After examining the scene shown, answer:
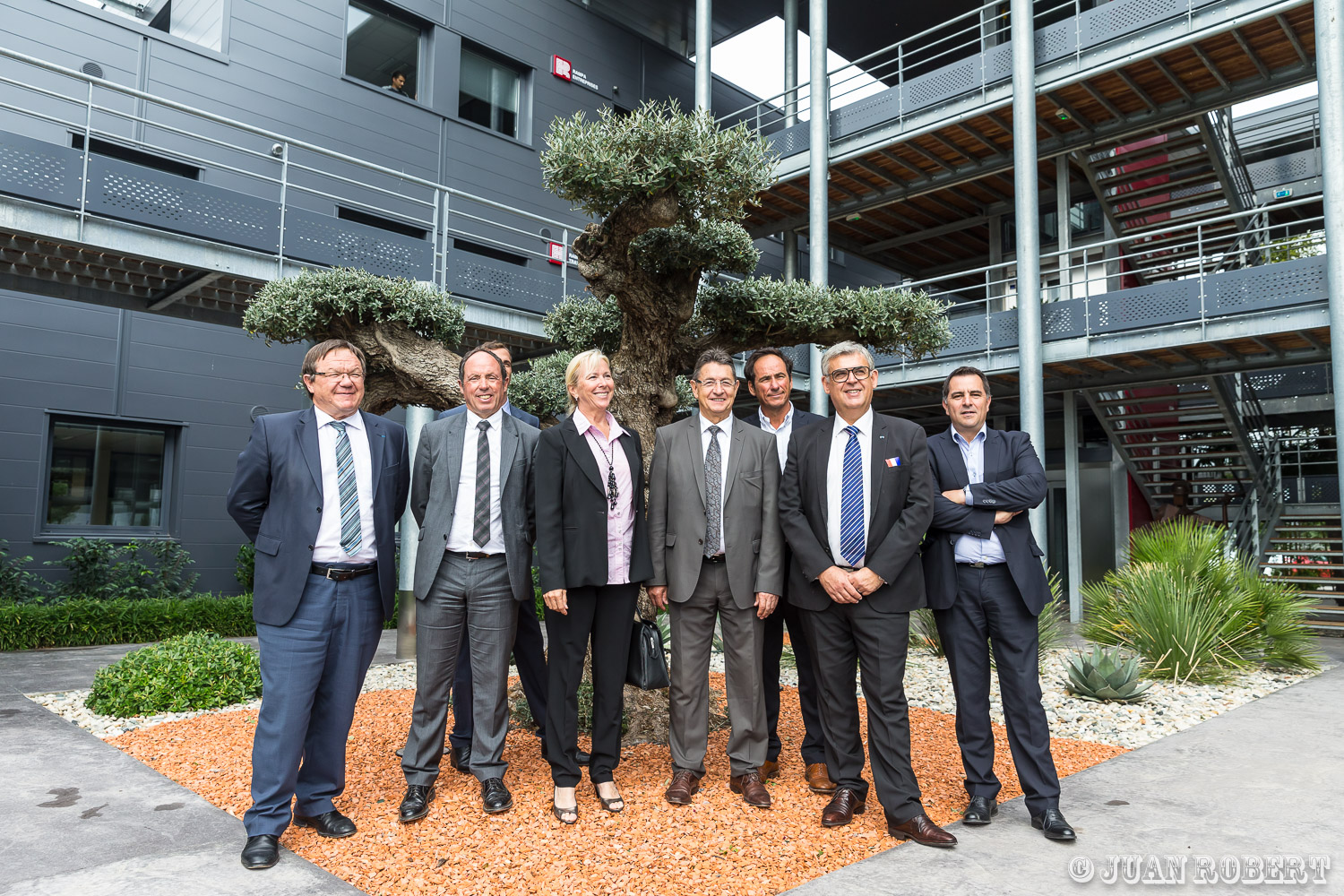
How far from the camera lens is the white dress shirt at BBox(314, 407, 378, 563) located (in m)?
3.46

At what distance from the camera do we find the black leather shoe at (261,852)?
9.98 feet

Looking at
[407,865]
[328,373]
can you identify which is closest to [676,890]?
[407,865]

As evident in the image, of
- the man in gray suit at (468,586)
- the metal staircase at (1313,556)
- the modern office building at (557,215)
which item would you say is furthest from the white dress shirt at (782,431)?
the metal staircase at (1313,556)

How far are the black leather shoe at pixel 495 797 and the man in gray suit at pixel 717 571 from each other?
0.71 meters

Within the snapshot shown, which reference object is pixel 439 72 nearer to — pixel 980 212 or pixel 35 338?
pixel 35 338

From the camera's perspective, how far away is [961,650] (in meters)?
3.67

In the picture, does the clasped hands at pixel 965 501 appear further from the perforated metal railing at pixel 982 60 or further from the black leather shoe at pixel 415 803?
the perforated metal railing at pixel 982 60

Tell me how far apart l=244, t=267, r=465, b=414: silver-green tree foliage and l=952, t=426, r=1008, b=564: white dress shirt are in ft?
11.4

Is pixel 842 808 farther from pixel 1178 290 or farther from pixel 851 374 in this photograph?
pixel 1178 290

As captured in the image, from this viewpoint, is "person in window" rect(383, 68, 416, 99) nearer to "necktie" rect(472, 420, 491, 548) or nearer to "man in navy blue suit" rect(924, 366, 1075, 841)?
"necktie" rect(472, 420, 491, 548)

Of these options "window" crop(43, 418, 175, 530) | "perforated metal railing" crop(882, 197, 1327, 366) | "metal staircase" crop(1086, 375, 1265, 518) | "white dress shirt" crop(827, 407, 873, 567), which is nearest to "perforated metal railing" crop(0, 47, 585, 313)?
"window" crop(43, 418, 175, 530)

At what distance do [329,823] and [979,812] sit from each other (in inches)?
104

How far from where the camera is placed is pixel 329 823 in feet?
11.1

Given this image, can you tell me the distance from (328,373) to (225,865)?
6.21 ft
